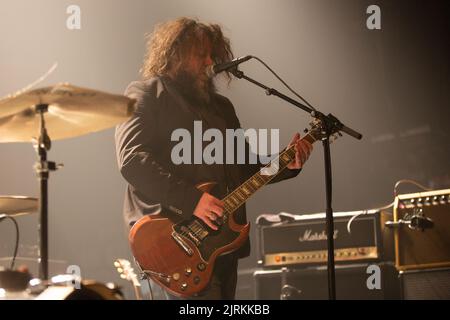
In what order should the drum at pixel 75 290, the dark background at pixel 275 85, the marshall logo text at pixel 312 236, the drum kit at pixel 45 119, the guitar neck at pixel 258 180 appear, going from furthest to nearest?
the dark background at pixel 275 85, the marshall logo text at pixel 312 236, the guitar neck at pixel 258 180, the drum kit at pixel 45 119, the drum at pixel 75 290

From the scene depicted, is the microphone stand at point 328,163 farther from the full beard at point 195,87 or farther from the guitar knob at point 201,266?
the guitar knob at point 201,266

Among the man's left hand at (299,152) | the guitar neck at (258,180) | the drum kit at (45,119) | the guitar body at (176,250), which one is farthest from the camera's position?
the man's left hand at (299,152)

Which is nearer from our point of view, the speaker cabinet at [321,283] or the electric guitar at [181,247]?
the electric guitar at [181,247]

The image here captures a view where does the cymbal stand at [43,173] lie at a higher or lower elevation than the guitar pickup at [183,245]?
higher

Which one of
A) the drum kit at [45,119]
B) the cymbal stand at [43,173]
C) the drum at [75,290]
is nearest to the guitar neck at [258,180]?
the drum kit at [45,119]

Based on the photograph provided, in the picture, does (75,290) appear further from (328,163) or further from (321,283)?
(321,283)

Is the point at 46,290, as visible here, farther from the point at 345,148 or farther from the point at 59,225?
the point at 345,148

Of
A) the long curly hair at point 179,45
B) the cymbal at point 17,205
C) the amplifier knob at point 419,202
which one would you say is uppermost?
the long curly hair at point 179,45

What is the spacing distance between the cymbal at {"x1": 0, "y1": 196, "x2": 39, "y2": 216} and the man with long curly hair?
0.42 meters

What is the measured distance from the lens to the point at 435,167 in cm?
466

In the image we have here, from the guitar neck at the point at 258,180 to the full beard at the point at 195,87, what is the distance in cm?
44

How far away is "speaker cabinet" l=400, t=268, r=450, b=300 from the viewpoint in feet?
12.0

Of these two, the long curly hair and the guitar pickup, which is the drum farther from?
the long curly hair

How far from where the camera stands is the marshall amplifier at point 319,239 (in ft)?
12.6
